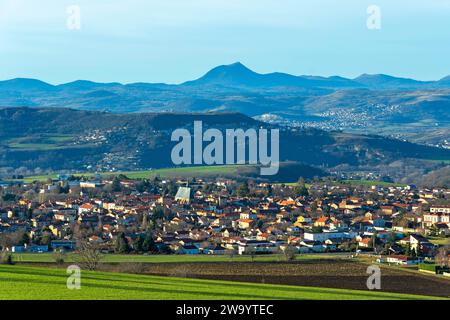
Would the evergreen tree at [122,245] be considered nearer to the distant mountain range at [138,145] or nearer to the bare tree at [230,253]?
the bare tree at [230,253]

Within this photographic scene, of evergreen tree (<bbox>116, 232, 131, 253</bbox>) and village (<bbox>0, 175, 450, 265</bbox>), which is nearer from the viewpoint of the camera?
evergreen tree (<bbox>116, 232, 131, 253</bbox>)

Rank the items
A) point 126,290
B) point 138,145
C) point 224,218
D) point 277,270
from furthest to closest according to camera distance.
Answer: point 138,145 → point 224,218 → point 277,270 → point 126,290

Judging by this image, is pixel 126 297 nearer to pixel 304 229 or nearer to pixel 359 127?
pixel 304 229

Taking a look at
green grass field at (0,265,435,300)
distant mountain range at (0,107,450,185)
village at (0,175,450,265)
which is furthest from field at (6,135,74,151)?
green grass field at (0,265,435,300)

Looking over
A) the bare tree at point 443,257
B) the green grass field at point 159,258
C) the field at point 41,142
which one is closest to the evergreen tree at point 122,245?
the green grass field at point 159,258

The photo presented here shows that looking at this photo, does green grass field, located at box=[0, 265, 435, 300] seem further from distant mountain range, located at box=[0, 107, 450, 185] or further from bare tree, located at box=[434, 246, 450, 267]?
distant mountain range, located at box=[0, 107, 450, 185]

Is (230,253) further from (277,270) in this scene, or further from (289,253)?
(277,270)

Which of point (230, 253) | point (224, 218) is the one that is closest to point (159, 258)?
point (230, 253)
